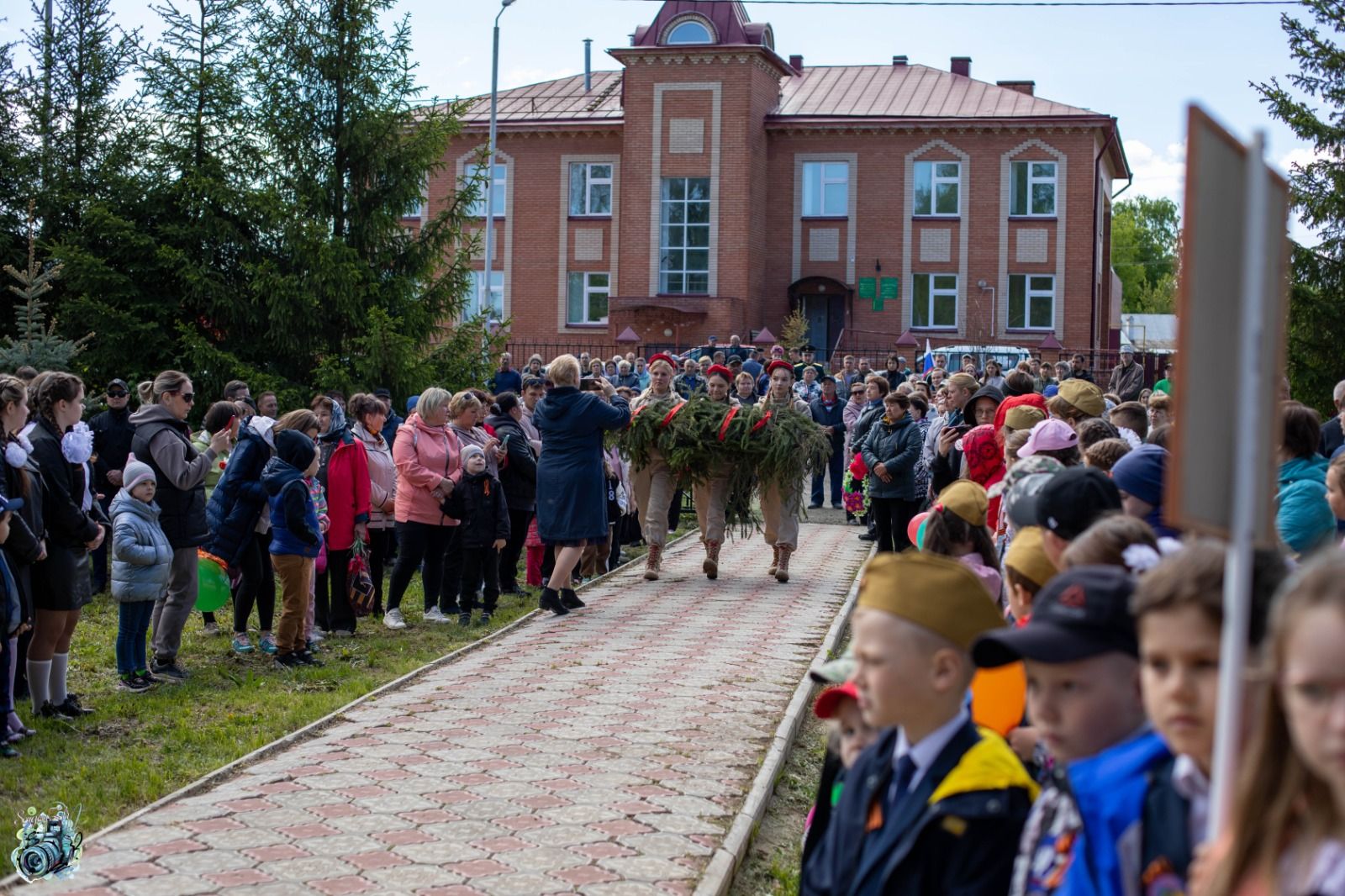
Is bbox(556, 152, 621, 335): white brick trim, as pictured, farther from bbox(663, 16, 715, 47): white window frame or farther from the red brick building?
bbox(663, 16, 715, 47): white window frame

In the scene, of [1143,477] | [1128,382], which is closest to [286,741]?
[1143,477]

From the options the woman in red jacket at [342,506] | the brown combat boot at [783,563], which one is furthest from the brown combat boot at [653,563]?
the woman in red jacket at [342,506]

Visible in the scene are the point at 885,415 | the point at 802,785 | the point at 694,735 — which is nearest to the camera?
the point at 802,785

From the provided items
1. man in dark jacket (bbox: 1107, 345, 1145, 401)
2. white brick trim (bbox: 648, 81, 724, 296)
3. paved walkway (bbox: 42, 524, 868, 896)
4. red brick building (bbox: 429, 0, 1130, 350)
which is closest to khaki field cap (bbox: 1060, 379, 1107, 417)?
paved walkway (bbox: 42, 524, 868, 896)

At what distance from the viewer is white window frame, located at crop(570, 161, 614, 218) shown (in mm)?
46625

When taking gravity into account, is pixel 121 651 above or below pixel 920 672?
below

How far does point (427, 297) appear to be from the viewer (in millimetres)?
22234

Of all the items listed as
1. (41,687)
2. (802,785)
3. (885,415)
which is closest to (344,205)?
(885,415)

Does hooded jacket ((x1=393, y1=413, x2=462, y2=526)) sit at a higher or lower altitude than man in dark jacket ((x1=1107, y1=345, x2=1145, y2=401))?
lower

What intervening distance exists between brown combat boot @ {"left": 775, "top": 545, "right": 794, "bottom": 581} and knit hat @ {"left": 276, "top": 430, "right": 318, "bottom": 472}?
220 inches

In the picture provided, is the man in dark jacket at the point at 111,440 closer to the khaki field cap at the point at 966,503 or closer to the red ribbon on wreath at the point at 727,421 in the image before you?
the red ribbon on wreath at the point at 727,421

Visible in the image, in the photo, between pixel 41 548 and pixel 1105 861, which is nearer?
pixel 1105 861

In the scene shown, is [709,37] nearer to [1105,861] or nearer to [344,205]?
[344,205]

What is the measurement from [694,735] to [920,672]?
17.4 ft
